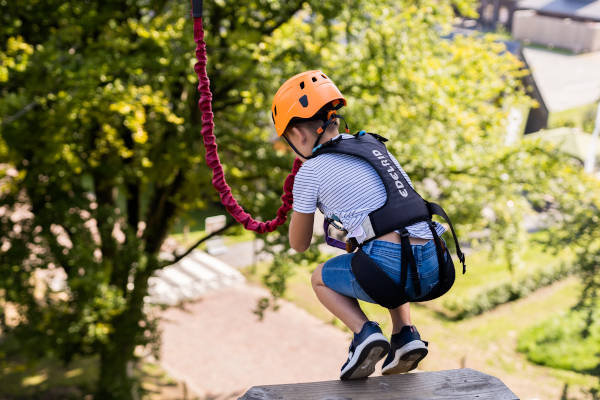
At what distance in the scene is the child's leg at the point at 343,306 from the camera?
9.91 feet

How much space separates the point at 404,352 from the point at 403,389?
0.73 ft

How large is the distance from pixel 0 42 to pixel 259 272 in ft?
46.0

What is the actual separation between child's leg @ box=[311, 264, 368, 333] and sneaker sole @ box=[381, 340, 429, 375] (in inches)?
10.4

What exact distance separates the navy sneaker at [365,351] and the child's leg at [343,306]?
5cm

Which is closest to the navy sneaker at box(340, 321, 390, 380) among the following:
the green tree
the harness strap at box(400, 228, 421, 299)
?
the harness strap at box(400, 228, 421, 299)

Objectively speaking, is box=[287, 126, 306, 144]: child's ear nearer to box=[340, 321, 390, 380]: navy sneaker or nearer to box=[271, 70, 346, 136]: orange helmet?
box=[271, 70, 346, 136]: orange helmet

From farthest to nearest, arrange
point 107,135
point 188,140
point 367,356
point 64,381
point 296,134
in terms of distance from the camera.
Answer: point 64,381, point 107,135, point 188,140, point 296,134, point 367,356

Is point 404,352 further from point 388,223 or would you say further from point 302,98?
point 302,98

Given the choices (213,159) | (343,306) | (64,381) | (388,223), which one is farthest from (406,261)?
(64,381)

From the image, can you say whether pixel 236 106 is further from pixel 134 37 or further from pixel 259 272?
pixel 259 272

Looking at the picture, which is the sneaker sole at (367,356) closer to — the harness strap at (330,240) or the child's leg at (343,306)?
the child's leg at (343,306)

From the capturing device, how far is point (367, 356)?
2912 millimetres

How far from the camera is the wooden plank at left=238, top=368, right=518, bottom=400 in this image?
2809mm

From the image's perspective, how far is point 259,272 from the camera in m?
21.5
